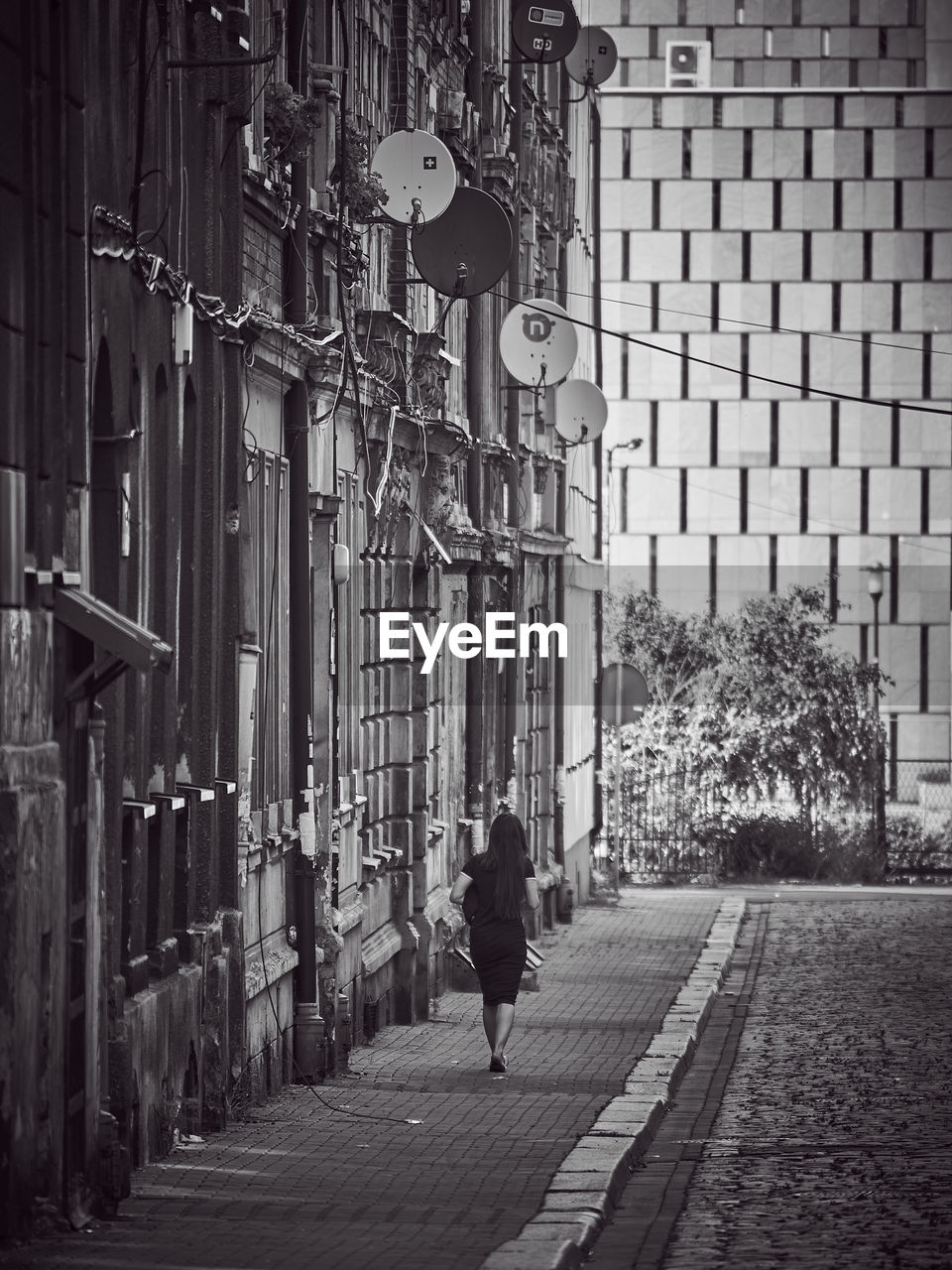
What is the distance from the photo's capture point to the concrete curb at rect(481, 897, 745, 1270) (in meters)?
9.62

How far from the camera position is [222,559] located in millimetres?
13453

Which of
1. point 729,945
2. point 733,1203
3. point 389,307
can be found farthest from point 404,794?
point 733,1203

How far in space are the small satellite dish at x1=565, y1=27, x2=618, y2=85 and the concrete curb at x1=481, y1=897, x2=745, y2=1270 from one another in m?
14.6

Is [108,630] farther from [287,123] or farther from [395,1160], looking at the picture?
[287,123]

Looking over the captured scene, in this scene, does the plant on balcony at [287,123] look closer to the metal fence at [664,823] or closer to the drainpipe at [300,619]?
the drainpipe at [300,619]

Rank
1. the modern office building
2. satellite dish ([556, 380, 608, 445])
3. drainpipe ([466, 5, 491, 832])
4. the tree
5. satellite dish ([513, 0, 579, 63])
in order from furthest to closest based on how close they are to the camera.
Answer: the modern office building
the tree
satellite dish ([556, 380, 608, 445])
satellite dish ([513, 0, 579, 63])
drainpipe ([466, 5, 491, 832])

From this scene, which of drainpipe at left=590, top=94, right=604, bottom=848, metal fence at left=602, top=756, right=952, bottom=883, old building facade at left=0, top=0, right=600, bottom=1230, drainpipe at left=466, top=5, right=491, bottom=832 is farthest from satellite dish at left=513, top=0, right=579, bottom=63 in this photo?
metal fence at left=602, top=756, right=952, bottom=883

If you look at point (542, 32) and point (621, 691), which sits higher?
point (542, 32)

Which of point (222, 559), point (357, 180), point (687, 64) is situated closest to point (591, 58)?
point (357, 180)

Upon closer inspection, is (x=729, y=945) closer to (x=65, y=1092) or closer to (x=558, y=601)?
(x=558, y=601)

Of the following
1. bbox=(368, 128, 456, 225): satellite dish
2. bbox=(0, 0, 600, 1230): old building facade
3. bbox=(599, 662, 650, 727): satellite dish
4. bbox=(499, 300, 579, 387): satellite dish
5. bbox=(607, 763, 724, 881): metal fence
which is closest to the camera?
bbox=(0, 0, 600, 1230): old building facade

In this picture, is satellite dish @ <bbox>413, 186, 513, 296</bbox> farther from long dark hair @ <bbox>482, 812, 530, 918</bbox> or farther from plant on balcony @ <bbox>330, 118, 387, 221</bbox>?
long dark hair @ <bbox>482, 812, 530, 918</bbox>

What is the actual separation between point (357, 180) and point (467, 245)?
3.22 meters

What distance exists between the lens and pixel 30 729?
921cm
